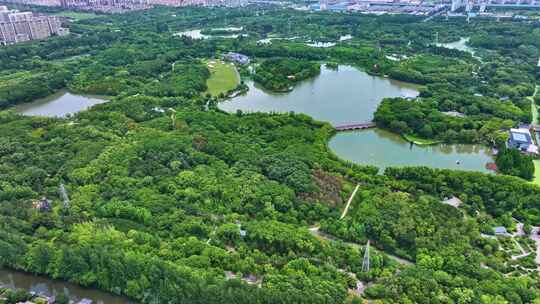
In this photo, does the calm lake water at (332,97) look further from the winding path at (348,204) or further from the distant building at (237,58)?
the winding path at (348,204)

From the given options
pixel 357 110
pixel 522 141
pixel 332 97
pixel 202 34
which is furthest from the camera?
pixel 202 34

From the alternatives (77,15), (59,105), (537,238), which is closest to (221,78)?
(59,105)

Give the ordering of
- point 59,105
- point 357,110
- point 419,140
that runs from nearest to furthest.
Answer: point 419,140 < point 357,110 < point 59,105

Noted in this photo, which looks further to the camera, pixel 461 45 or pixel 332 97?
pixel 461 45

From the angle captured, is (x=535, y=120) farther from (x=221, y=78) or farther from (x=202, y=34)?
Result: (x=202, y=34)

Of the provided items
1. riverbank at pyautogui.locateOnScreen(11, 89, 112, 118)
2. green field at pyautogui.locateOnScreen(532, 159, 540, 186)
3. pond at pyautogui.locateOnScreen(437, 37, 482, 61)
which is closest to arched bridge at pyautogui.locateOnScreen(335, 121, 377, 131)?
green field at pyautogui.locateOnScreen(532, 159, 540, 186)

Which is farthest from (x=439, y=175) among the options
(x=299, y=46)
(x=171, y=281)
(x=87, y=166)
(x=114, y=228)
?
(x=299, y=46)

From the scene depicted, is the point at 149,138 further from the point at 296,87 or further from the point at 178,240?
the point at 296,87
